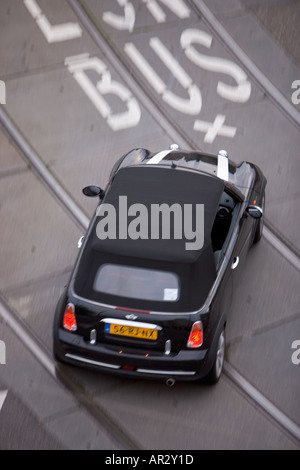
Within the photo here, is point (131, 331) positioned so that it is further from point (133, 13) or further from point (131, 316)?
point (133, 13)

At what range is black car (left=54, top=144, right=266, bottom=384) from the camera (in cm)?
744

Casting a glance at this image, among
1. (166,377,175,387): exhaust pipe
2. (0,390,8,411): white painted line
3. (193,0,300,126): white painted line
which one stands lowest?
(193,0,300,126): white painted line

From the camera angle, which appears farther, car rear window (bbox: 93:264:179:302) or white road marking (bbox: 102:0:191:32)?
white road marking (bbox: 102:0:191:32)

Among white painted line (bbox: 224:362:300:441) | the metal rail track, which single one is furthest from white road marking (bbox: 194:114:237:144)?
white painted line (bbox: 224:362:300:441)

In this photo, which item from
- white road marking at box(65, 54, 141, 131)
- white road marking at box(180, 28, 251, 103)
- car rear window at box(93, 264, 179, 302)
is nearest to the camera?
car rear window at box(93, 264, 179, 302)

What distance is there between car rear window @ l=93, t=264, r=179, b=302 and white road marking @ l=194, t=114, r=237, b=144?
3.92 meters

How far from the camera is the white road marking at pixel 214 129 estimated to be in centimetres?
1108

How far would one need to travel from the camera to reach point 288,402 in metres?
7.93

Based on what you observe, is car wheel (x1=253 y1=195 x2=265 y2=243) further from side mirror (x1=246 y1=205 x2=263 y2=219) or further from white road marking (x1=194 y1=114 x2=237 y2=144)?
white road marking (x1=194 y1=114 x2=237 y2=144)

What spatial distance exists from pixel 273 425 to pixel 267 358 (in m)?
0.85

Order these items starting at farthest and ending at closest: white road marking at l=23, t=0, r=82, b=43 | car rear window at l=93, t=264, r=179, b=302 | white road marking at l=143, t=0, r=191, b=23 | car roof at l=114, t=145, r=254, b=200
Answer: white road marking at l=143, t=0, r=191, b=23, white road marking at l=23, t=0, r=82, b=43, car roof at l=114, t=145, r=254, b=200, car rear window at l=93, t=264, r=179, b=302

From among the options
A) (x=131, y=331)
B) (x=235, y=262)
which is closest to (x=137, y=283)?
(x=131, y=331)

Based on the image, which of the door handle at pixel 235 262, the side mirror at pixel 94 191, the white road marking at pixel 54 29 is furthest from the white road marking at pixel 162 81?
the door handle at pixel 235 262
